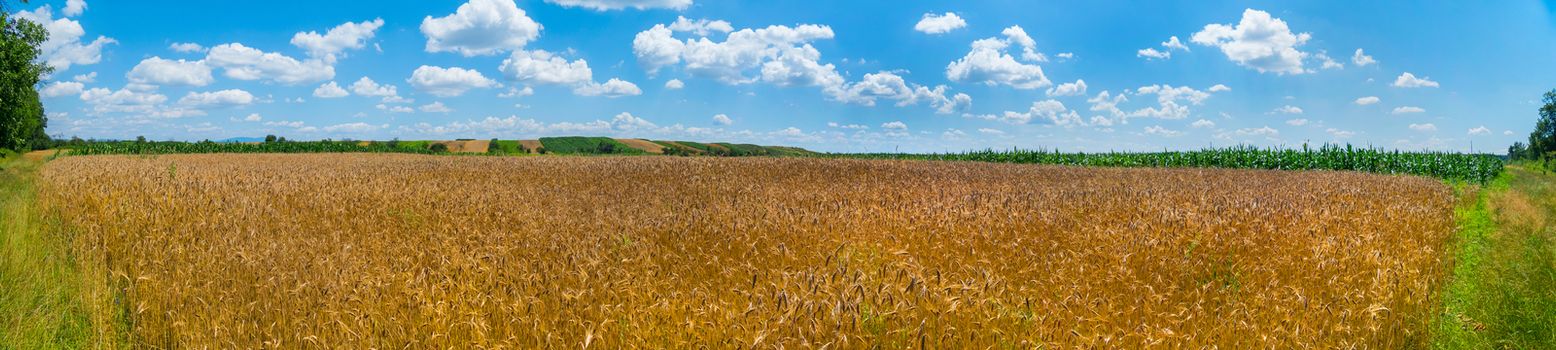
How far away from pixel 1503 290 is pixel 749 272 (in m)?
7.25

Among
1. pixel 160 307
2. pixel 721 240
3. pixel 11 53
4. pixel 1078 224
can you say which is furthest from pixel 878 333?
pixel 11 53

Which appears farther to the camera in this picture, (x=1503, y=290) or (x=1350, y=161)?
(x=1350, y=161)

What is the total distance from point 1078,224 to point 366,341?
5.93m

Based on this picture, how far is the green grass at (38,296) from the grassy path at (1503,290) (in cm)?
965

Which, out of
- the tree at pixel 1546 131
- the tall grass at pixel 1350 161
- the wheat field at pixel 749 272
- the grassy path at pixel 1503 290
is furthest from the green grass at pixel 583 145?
the tree at pixel 1546 131

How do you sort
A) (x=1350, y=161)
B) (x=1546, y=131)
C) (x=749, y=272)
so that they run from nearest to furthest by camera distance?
(x=749, y=272) < (x=1350, y=161) < (x=1546, y=131)

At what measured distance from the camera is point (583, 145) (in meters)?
80.7

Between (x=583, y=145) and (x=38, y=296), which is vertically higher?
(x=583, y=145)

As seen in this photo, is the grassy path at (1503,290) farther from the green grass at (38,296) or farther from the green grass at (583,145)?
the green grass at (583,145)

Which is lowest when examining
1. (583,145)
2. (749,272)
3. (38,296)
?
(38,296)

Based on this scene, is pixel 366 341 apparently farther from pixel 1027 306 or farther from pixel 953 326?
pixel 1027 306

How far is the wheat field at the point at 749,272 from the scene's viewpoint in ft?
13.6

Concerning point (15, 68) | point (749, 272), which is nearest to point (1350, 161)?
point (749, 272)

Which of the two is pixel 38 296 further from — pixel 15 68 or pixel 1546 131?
pixel 1546 131
